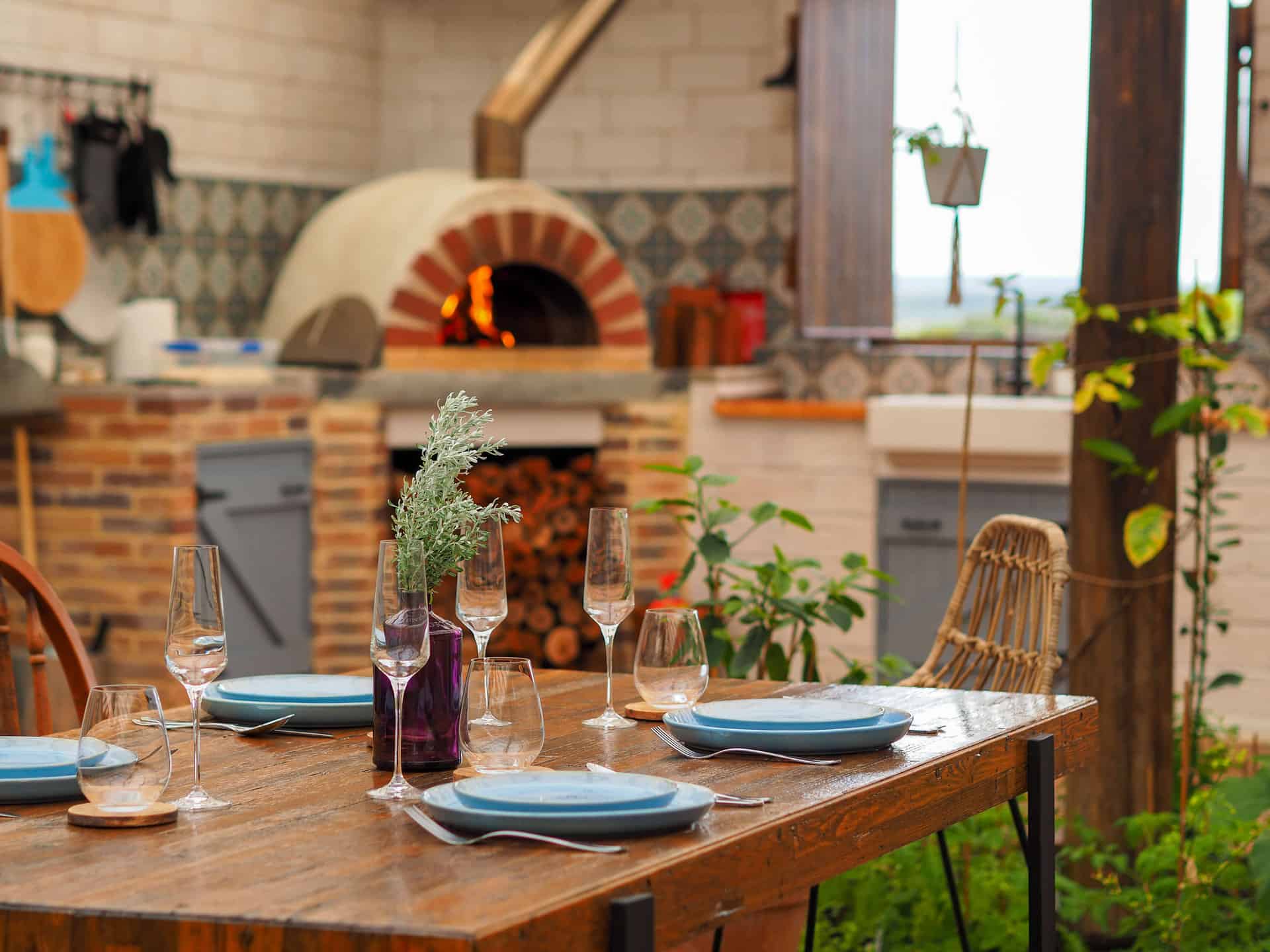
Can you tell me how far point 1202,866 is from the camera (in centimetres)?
302

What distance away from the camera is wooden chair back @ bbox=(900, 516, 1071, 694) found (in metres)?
2.57

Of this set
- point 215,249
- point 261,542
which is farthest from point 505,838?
point 215,249

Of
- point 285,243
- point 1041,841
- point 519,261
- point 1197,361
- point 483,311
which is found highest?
point 285,243

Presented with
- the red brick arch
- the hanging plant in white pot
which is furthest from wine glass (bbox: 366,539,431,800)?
the red brick arch

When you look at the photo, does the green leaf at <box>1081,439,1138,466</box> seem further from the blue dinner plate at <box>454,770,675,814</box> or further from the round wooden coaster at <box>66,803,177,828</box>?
the round wooden coaster at <box>66,803,177,828</box>

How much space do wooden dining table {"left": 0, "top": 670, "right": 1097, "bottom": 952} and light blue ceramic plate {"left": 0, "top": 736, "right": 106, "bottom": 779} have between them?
36 millimetres

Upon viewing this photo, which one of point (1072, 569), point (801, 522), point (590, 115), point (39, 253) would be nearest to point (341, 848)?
point (801, 522)

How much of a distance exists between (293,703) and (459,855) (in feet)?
2.14

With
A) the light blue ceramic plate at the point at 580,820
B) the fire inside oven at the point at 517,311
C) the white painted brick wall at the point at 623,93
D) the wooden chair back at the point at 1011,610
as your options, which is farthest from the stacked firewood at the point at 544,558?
the light blue ceramic plate at the point at 580,820

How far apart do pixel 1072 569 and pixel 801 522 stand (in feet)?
1.70

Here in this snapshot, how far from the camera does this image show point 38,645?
2205 millimetres

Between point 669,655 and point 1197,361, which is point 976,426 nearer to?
point 1197,361

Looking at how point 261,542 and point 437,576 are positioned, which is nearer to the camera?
point 437,576

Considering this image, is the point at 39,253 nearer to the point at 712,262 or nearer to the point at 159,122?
the point at 159,122
